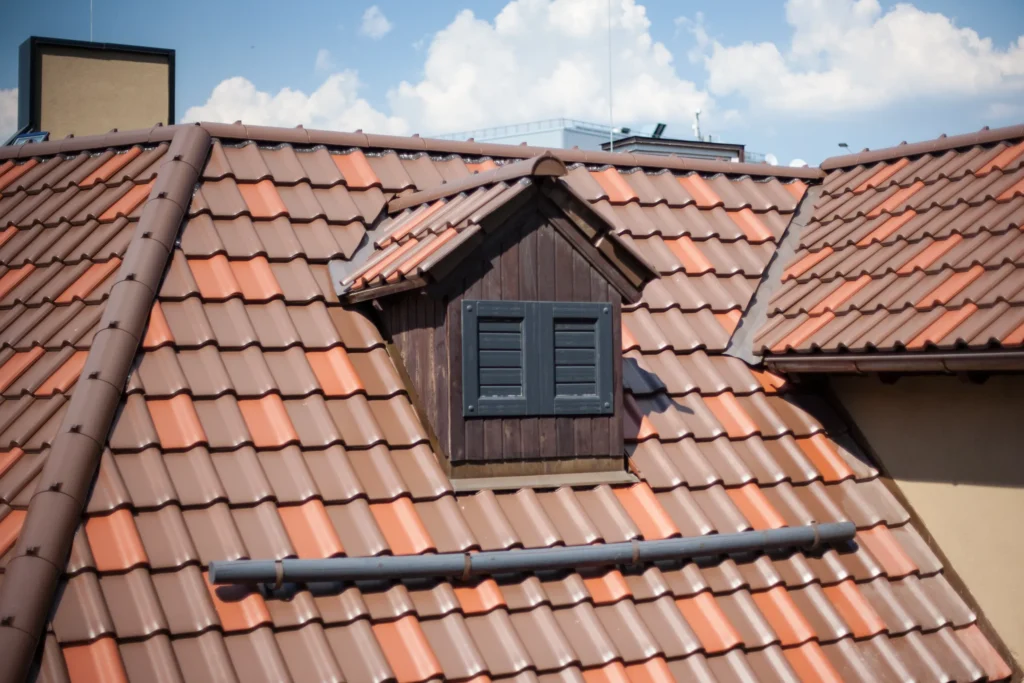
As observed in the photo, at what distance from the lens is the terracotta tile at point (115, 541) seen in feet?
14.0

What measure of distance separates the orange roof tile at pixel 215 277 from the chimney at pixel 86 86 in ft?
19.2

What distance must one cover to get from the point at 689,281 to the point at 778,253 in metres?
0.93

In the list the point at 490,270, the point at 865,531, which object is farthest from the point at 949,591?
the point at 490,270

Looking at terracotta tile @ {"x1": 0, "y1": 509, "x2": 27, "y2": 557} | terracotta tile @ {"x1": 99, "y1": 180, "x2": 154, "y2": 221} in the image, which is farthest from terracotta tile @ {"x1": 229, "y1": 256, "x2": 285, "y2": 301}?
terracotta tile @ {"x1": 0, "y1": 509, "x2": 27, "y2": 557}

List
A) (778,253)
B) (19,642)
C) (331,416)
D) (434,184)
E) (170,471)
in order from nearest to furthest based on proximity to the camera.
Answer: (19,642), (170,471), (331,416), (434,184), (778,253)

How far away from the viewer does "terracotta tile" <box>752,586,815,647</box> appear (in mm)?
5312

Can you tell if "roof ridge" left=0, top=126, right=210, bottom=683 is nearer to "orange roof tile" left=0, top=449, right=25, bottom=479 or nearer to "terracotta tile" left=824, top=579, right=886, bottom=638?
"orange roof tile" left=0, top=449, right=25, bottom=479

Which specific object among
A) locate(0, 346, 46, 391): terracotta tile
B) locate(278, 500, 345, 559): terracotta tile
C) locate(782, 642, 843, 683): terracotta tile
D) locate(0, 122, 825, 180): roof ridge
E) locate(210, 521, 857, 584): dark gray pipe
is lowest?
locate(782, 642, 843, 683): terracotta tile

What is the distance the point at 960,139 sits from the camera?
304 inches

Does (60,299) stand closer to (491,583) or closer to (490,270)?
(490,270)

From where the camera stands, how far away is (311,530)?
15.5 ft

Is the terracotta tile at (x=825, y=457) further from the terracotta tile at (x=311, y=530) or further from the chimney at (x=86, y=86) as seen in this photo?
the chimney at (x=86, y=86)

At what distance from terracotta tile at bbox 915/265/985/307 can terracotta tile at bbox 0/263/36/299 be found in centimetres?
519

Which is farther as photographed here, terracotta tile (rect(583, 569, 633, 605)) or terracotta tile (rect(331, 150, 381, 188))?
terracotta tile (rect(331, 150, 381, 188))
